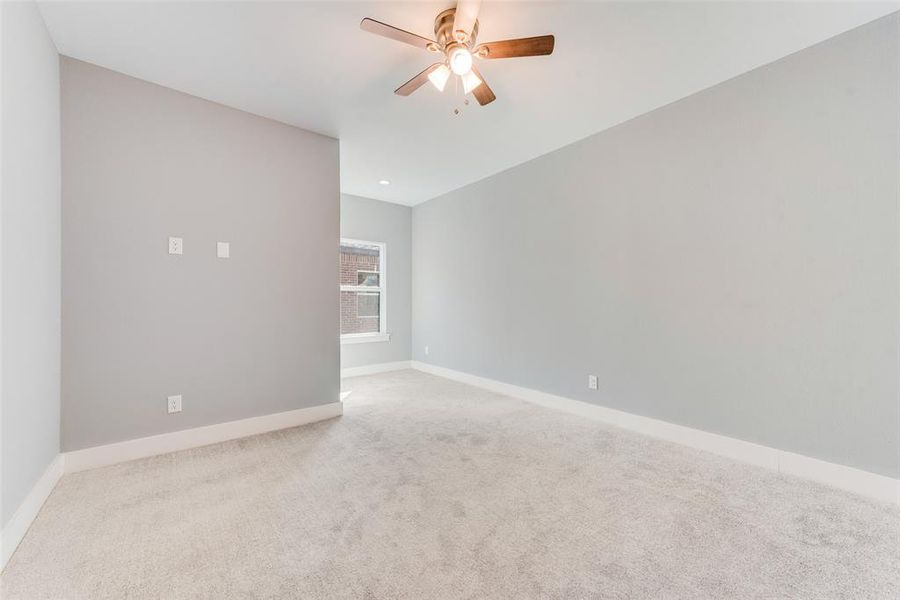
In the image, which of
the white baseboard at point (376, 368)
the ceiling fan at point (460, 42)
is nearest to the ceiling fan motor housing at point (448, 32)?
the ceiling fan at point (460, 42)

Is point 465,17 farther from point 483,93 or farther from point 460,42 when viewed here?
point 483,93

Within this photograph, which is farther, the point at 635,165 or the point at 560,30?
the point at 635,165

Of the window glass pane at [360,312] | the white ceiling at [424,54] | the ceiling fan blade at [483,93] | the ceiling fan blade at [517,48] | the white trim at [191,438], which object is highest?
the white ceiling at [424,54]

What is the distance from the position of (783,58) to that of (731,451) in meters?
2.53

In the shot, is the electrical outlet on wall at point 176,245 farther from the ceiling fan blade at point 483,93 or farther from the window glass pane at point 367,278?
the window glass pane at point 367,278

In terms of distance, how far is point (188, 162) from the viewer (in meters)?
2.69

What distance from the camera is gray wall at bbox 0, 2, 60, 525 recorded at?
1.55 m

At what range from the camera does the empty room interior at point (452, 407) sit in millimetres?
1558

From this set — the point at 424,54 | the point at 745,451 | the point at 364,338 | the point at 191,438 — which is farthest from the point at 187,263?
the point at 745,451

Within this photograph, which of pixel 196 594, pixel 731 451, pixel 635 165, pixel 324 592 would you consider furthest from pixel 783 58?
pixel 196 594

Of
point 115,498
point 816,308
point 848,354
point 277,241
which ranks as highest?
point 277,241

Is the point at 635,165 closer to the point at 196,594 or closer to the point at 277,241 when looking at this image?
the point at 277,241

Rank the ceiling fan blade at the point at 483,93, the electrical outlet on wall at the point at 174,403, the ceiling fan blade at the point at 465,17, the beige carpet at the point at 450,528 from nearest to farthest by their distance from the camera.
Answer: the beige carpet at the point at 450,528 → the ceiling fan blade at the point at 465,17 → the ceiling fan blade at the point at 483,93 → the electrical outlet on wall at the point at 174,403

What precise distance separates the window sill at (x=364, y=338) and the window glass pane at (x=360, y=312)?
0.38ft
